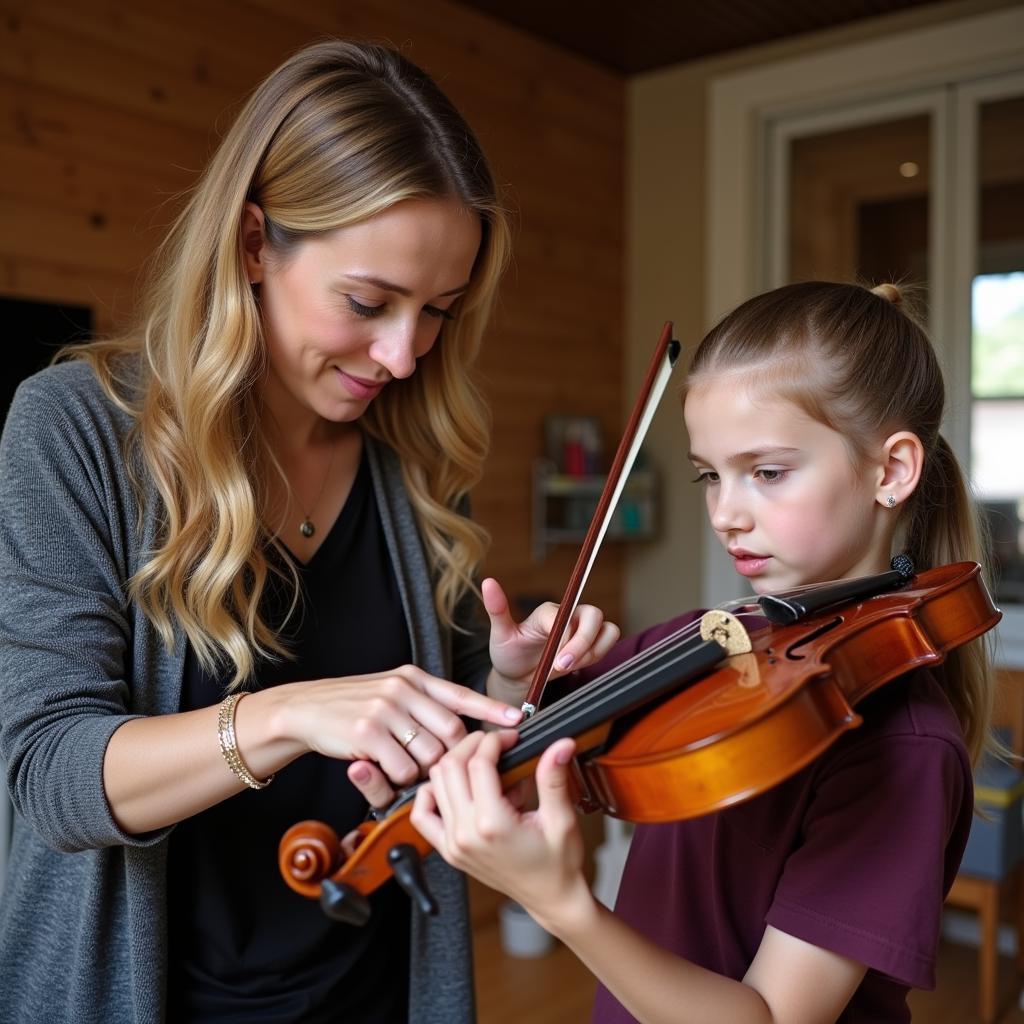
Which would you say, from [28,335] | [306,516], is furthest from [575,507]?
[306,516]

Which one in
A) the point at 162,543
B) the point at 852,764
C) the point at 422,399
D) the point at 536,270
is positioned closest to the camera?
the point at 852,764

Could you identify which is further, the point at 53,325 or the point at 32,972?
the point at 53,325

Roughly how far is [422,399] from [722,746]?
80cm

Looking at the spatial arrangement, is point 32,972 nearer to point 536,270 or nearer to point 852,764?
point 852,764

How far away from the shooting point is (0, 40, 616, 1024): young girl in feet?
3.05

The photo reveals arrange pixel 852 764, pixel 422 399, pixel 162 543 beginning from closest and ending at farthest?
pixel 852 764, pixel 162 543, pixel 422 399

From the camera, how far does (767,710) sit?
2.11 feet

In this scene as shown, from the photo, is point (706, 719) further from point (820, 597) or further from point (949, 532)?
point (949, 532)

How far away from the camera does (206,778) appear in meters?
0.87

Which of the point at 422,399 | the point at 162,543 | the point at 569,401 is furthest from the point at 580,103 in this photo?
the point at 162,543

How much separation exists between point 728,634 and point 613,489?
19 centimetres

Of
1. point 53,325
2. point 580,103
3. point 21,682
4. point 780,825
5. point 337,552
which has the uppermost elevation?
point 580,103

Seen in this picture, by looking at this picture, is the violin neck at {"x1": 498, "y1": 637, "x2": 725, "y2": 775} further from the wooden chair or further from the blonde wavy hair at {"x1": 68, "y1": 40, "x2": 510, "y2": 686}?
the wooden chair

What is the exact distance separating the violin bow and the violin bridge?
13 centimetres
